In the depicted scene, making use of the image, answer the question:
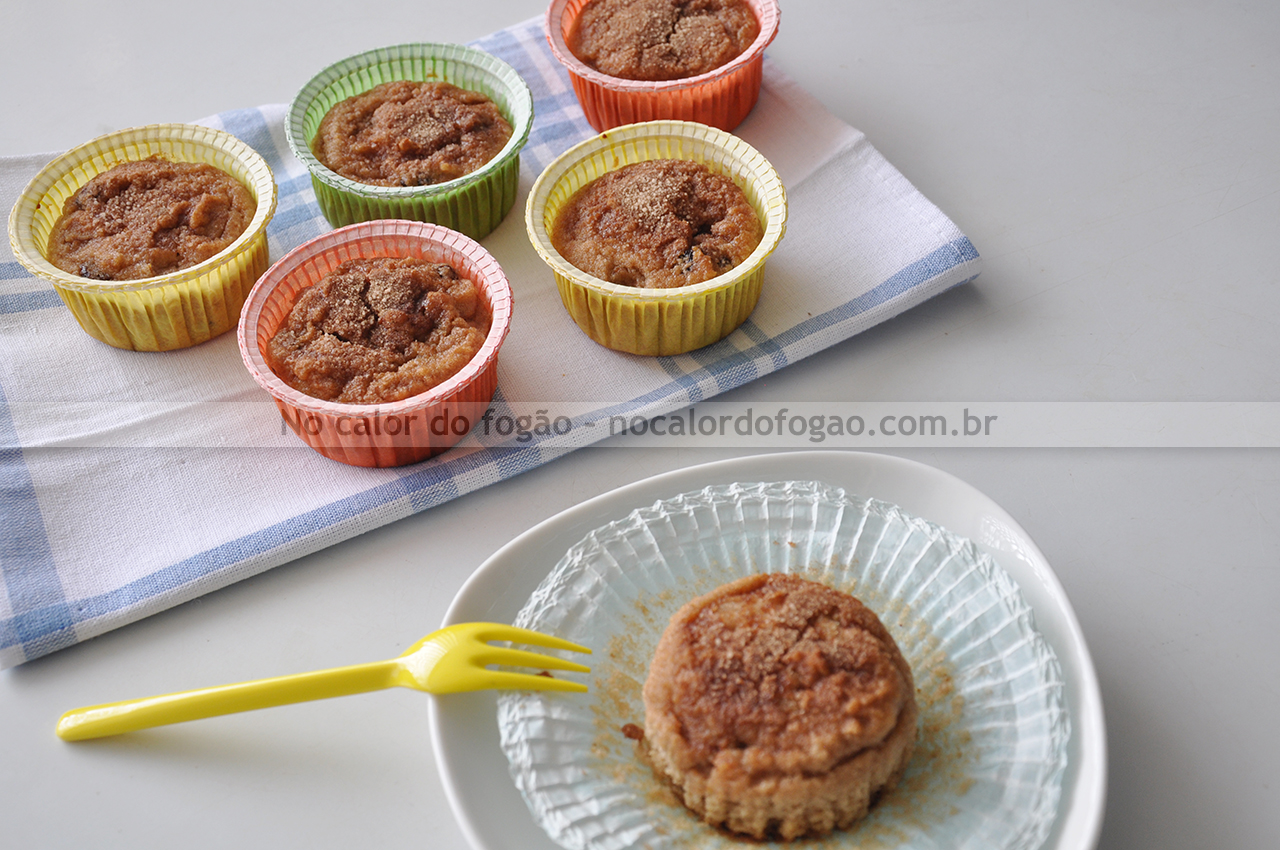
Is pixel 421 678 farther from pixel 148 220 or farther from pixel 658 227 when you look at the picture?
pixel 148 220

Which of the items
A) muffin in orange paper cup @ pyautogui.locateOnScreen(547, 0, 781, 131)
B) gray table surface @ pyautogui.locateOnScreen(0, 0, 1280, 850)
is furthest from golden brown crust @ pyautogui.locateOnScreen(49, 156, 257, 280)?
muffin in orange paper cup @ pyautogui.locateOnScreen(547, 0, 781, 131)

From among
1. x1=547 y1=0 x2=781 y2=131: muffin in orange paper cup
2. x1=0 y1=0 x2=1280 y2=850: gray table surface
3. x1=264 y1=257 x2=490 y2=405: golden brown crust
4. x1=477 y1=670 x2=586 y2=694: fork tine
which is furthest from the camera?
x1=547 y1=0 x2=781 y2=131: muffin in orange paper cup

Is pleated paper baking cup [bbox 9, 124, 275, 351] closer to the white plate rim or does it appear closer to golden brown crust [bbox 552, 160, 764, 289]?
golden brown crust [bbox 552, 160, 764, 289]

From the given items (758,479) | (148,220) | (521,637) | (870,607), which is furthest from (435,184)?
(870,607)

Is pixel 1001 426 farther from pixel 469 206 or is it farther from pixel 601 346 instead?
pixel 469 206

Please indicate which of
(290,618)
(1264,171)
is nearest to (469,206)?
(290,618)

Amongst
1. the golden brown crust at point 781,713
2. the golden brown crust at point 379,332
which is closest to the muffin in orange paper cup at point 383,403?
the golden brown crust at point 379,332

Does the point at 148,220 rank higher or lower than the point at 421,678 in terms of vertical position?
higher

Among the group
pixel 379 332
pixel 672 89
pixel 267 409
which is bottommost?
pixel 267 409
